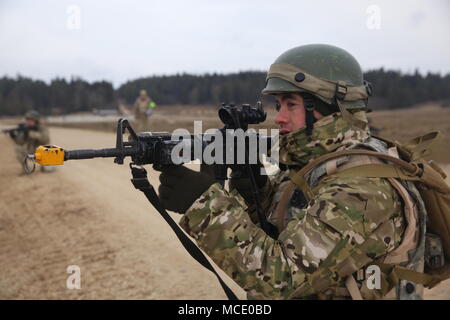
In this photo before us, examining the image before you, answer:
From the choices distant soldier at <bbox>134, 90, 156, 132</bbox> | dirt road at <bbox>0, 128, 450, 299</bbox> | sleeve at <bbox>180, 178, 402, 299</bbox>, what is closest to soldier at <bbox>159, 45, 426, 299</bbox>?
sleeve at <bbox>180, 178, 402, 299</bbox>

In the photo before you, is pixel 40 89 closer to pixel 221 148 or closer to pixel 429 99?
pixel 429 99

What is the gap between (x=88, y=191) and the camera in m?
10.7

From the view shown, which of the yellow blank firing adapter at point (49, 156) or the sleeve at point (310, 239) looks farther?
the yellow blank firing adapter at point (49, 156)

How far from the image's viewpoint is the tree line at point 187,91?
45.3m

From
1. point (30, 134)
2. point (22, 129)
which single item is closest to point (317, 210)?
point (30, 134)

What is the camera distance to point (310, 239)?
1852mm

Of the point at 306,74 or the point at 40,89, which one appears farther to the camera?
the point at 40,89

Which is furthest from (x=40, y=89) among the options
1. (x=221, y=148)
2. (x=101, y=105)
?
(x=221, y=148)

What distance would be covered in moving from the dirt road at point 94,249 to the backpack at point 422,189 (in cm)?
311

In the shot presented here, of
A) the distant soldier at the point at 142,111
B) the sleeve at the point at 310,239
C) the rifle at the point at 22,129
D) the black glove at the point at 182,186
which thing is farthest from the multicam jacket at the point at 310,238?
the distant soldier at the point at 142,111

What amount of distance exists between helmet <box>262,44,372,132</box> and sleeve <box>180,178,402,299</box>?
550 millimetres

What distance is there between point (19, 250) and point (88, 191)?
12.9 ft

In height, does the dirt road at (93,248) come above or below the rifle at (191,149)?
below

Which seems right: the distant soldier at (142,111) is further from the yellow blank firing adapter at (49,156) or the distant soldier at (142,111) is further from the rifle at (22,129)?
the yellow blank firing adapter at (49,156)
